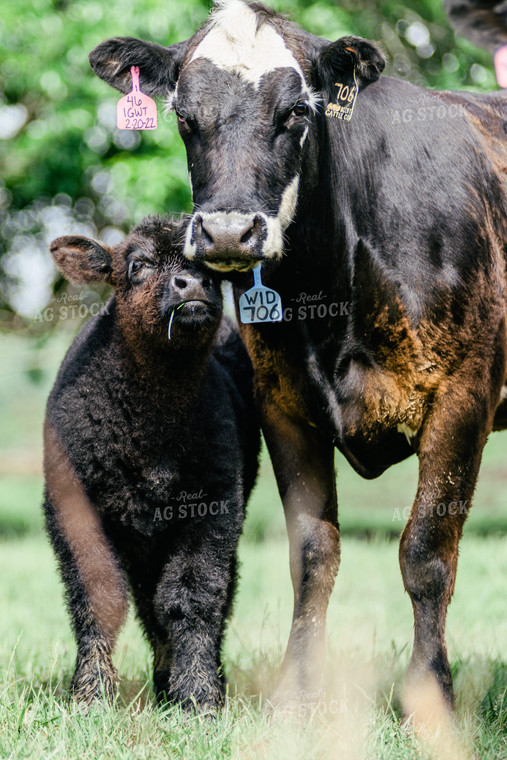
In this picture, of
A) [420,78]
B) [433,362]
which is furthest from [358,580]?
[420,78]

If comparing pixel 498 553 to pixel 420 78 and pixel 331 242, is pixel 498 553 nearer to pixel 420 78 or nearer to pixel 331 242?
pixel 331 242

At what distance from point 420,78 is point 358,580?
6459mm

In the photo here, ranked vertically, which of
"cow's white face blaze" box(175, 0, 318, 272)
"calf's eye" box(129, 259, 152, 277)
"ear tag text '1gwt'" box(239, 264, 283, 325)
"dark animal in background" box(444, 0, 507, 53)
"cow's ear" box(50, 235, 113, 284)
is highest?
"dark animal in background" box(444, 0, 507, 53)

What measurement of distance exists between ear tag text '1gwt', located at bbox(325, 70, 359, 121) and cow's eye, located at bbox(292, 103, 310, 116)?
0.73ft

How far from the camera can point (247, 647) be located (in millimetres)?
5402

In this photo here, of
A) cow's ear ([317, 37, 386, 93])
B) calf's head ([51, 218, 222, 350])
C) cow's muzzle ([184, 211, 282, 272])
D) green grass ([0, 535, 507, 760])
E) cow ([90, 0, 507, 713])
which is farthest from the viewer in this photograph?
calf's head ([51, 218, 222, 350])

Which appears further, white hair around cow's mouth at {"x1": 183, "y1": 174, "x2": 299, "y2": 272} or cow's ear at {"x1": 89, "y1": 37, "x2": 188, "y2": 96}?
cow's ear at {"x1": 89, "y1": 37, "x2": 188, "y2": 96}

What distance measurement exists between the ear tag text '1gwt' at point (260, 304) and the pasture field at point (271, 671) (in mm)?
1418

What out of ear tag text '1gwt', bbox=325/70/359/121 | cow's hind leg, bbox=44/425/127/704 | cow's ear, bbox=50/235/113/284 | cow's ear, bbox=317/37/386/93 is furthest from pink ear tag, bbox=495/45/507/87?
cow's hind leg, bbox=44/425/127/704

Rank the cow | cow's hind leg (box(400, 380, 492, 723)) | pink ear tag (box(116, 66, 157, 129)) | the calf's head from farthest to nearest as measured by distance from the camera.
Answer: pink ear tag (box(116, 66, 157, 129)) → the calf's head → cow's hind leg (box(400, 380, 492, 723)) → the cow

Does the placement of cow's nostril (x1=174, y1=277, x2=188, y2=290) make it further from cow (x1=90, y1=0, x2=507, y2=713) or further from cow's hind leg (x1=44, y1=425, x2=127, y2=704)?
cow's hind leg (x1=44, y1=425, x2=127, y2=704)

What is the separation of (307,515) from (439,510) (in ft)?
2.32

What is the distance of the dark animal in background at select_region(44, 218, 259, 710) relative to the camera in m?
4.06

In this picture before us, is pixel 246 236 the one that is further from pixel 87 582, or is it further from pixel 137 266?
pixel 87 582
